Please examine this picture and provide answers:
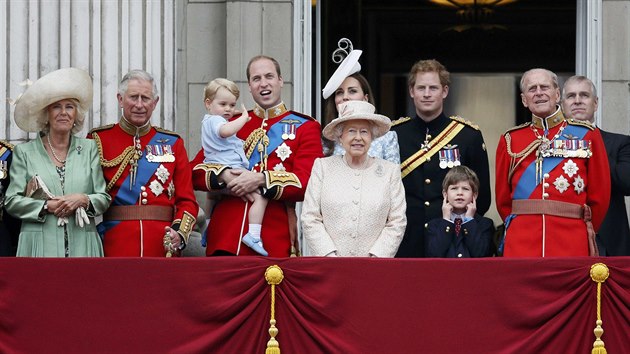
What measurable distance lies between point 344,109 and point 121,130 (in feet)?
4.70

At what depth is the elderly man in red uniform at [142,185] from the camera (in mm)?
10758

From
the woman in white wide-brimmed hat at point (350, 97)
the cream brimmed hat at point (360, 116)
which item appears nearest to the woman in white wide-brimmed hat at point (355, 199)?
the cream brimmed hat at point (360, 116)

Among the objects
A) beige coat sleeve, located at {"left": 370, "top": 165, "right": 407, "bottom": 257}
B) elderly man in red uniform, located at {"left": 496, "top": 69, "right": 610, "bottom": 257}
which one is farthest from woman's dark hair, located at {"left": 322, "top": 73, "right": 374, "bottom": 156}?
elderly man in red uniform, located at {"left": 496, "top": 69, "right": 610, "bottom": 257}

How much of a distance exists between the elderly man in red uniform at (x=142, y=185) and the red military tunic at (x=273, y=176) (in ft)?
0.57

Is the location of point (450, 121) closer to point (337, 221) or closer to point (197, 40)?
point (337, 221)

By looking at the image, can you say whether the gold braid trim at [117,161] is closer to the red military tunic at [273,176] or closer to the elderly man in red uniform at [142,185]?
the elderly man in red uniform at [142,185]

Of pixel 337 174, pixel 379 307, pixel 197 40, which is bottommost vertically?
pixel 379 307

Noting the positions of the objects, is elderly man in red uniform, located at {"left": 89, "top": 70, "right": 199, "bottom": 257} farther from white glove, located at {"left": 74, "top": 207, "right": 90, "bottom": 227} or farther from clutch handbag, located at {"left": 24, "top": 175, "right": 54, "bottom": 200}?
clutch handbag, located at {"left": 24, "top": 175, "right": 54, "bottom": 200}

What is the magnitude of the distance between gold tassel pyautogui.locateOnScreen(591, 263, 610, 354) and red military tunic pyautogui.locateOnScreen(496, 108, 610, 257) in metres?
0.73

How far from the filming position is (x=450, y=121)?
1132cm

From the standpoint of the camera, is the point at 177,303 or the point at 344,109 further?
the point at 344,109

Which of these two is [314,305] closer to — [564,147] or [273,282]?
[273,282]

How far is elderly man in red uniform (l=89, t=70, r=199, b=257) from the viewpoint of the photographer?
1076 centimetres

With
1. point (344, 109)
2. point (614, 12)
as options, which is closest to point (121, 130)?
point (344, 109)
